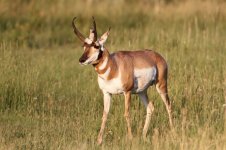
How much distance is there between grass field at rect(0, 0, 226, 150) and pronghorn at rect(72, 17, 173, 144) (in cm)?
41

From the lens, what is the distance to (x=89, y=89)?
441 inches

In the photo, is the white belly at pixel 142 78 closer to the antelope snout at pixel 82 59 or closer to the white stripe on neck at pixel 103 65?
the white stripe on neck at pixel 103 65

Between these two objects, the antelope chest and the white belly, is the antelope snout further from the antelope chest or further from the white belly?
the white belly

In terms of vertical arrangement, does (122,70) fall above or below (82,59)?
below

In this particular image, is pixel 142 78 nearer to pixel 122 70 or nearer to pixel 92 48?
pixel 122 70

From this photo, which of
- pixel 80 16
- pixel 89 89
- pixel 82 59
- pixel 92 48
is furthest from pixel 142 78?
pixel 80 16

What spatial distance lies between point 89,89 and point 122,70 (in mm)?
2436

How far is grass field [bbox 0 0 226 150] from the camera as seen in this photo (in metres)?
8.62

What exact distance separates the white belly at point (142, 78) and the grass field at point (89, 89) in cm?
50

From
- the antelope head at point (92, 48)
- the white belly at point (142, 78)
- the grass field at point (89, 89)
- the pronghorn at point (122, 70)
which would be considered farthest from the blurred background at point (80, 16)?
the antelope head at point (92, 48)

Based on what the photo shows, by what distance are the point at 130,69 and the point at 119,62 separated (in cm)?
17

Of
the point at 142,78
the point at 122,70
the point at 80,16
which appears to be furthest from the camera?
the point at 80,16

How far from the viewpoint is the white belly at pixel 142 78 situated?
29.7 ft

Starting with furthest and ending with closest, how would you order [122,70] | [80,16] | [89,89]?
[80,16], [89,89], [122,70]
